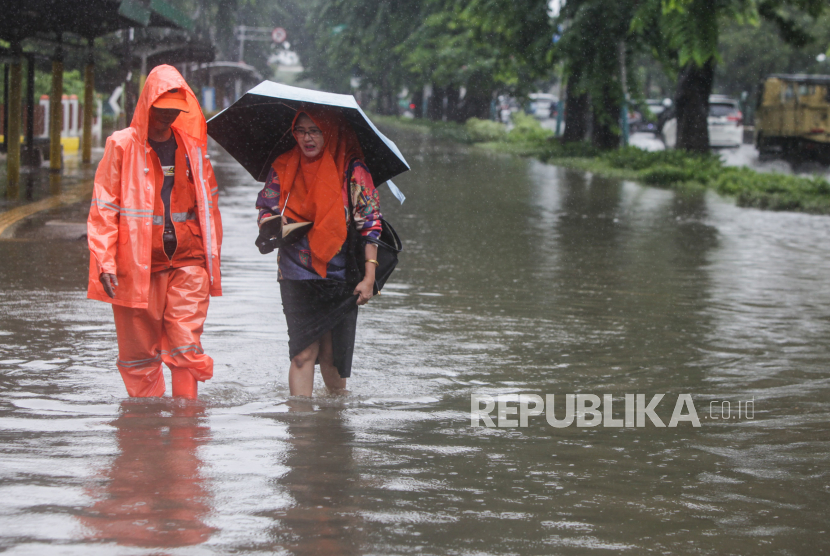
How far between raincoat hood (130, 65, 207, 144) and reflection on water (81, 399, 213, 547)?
123cm

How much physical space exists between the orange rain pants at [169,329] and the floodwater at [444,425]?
0.18 metres

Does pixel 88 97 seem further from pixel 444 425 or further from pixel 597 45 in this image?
pixel 444 425

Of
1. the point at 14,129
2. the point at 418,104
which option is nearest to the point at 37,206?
the point at 14,129

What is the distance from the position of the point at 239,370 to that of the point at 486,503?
2639 mm

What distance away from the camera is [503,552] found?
331 centimetres

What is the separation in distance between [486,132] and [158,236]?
3540cm

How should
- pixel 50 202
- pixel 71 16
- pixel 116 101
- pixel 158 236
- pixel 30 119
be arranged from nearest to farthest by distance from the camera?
pixel 158 236
pixel 50 202
pixel 71 16
pixel 30 119
pixel 116 101

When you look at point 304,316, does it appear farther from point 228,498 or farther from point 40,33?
point 40,33

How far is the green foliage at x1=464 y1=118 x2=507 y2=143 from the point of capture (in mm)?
38531

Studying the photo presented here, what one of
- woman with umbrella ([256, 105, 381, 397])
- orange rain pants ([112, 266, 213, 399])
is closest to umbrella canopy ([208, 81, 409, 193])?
woman with umbrella ([256, 105, 381, 397])

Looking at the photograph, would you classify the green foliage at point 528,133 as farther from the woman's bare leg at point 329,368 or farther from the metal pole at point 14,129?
the woman's bare leg at point 329,368

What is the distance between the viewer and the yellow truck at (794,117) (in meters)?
29.5

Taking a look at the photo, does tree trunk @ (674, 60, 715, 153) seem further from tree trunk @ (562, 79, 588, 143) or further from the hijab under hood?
the hijab under hood

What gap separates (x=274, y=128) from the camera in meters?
4.99
